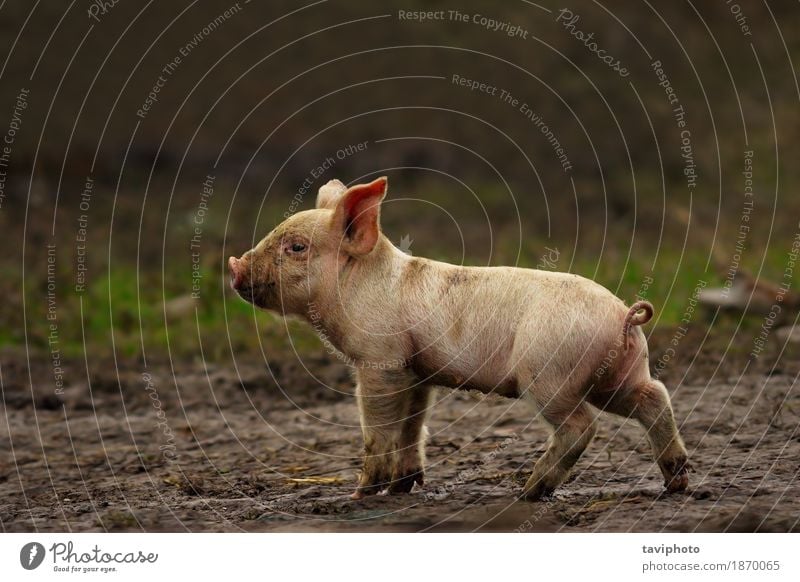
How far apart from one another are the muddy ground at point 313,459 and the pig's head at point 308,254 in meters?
1.57

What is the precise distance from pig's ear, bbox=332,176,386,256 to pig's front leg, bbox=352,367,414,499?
90 cm

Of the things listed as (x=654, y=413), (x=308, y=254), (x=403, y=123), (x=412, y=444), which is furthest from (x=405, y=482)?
(x=403, y=123)

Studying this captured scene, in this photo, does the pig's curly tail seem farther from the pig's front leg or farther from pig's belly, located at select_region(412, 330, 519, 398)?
the pig's front leg

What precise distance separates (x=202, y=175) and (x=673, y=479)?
1680cm

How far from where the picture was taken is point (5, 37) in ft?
75.6

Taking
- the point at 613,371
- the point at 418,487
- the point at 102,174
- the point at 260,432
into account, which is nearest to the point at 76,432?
the point at 260,432

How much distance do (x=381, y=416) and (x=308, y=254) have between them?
4.24ft

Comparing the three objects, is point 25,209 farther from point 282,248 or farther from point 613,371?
point 613,371

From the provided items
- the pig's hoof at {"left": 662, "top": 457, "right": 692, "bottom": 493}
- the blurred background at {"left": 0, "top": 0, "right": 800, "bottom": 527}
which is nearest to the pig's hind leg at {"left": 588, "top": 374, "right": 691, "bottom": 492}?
the pig's hoof at {"left": 662, "top": 457, "right": 692, "bottom": 493}

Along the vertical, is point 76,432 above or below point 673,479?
below

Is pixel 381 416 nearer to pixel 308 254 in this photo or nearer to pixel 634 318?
pixel 308 254

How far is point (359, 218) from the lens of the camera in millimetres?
8531

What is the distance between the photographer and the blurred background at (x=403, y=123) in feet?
66.7
